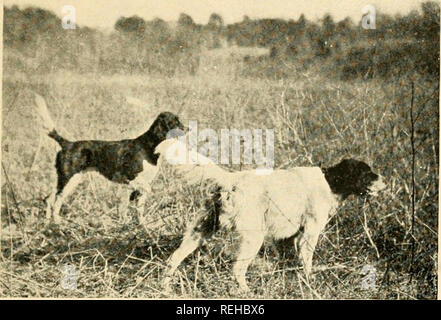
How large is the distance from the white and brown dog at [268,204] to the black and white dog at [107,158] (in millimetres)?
71

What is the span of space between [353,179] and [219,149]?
626 mm

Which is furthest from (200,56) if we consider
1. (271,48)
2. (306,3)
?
(306,3)

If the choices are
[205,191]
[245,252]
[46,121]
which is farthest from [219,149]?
[46,121]

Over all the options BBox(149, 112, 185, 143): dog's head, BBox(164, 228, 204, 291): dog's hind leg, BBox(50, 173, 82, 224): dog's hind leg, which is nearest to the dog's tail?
BBox(50, 173, 82, 224): dog's hind leg

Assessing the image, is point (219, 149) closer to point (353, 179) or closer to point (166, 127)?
point (166, 127)

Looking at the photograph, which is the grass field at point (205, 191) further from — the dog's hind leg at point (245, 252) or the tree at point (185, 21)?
the tree at point (185, 21)

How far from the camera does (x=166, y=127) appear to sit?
279cm

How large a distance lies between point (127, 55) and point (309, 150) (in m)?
0.94

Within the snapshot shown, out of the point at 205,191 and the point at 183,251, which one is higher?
the point at 205,191

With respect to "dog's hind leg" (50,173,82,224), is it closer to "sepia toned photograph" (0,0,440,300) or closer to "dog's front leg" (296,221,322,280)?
"sepia toned photograph" (0,0,440,300)

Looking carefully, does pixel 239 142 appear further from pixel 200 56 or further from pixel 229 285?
pixel 229 285

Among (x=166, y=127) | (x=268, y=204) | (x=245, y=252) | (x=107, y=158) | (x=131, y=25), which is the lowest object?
(x=245, y=252)

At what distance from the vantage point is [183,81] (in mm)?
2799

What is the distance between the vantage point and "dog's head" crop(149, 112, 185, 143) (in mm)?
2785
